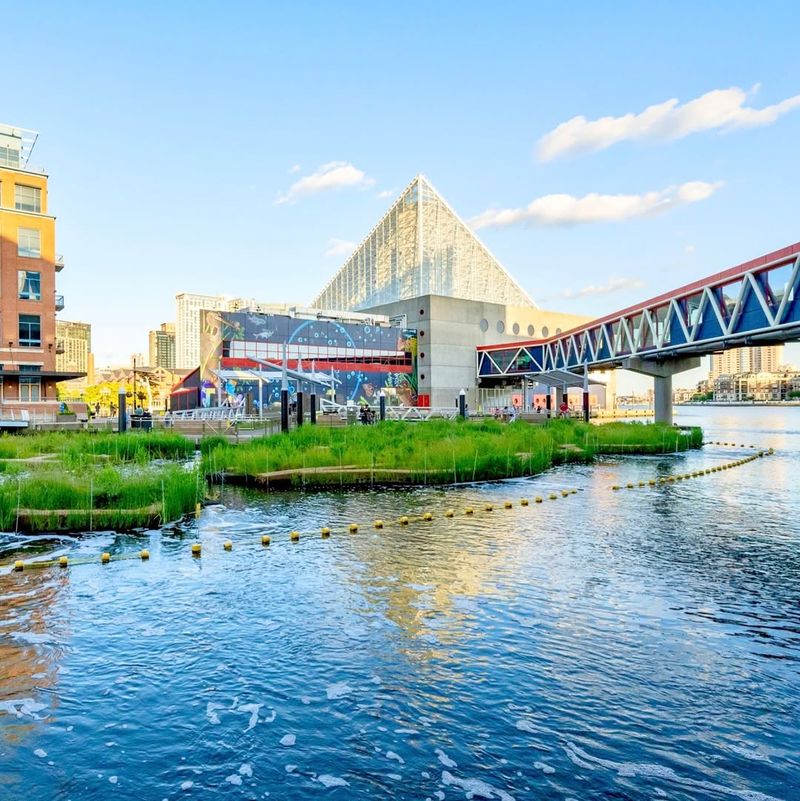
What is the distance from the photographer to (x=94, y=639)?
8766 mm

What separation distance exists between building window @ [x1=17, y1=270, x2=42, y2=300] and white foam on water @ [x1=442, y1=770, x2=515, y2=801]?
5455cm

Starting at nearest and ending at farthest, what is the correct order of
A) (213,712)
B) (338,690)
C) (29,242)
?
(213,712) → (338,690) → (29,242)

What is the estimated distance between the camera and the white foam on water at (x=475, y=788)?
538cm

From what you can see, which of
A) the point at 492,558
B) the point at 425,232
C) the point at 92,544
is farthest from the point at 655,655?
the point at 425,232

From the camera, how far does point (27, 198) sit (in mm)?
51156

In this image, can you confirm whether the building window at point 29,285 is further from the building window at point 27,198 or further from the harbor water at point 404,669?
the harbor water at point 404,669

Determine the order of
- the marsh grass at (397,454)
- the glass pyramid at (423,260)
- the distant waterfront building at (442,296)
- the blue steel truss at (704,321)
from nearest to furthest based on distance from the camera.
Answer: the marsh grass at (397,454)
the blue steel truss at (704,321)
the distant waterfront building at (442,296)
the glass pyramid at (423,260)

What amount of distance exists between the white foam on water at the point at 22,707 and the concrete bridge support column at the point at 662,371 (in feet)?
153

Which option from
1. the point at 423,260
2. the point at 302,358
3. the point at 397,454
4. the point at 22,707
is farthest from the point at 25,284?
the point at 423,260

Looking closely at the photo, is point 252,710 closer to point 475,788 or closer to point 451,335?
point 475,788

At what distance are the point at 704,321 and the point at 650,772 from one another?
36.9 m

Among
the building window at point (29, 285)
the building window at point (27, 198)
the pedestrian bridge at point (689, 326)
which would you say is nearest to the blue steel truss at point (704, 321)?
the pedestrian bridge at point (689, 326)

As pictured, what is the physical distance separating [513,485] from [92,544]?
1480 centimetres

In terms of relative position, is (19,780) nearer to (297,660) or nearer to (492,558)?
(297,660)
